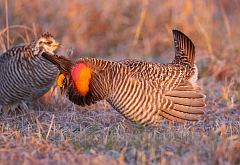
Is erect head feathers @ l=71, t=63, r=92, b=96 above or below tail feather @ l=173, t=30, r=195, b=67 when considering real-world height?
below

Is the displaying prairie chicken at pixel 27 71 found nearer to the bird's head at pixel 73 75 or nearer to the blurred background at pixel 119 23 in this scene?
the bird's head at pixel 73 75

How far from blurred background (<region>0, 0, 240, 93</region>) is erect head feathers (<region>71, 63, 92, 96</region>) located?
153 inches

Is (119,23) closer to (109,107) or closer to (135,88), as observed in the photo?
(109,107)

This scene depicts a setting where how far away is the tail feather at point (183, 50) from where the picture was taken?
672 cm

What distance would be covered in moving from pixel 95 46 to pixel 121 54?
0.72m

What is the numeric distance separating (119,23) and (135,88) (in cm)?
560

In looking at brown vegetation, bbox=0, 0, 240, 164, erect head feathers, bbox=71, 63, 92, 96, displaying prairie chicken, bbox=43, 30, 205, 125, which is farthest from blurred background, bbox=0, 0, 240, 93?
erect head feathers, bbox=71, 63, 92, 96

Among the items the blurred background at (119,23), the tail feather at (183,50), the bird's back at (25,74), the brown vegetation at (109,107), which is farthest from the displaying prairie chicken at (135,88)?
the blurred background at (119,23)

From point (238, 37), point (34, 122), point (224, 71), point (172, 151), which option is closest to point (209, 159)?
point (172, 151)

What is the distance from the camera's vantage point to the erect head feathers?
6.05m

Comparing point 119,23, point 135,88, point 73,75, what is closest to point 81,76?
point 73,75

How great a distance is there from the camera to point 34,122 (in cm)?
657

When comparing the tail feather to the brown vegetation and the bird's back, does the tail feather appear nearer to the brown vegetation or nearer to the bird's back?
the brown vegetation

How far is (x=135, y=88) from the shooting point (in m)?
5.86
